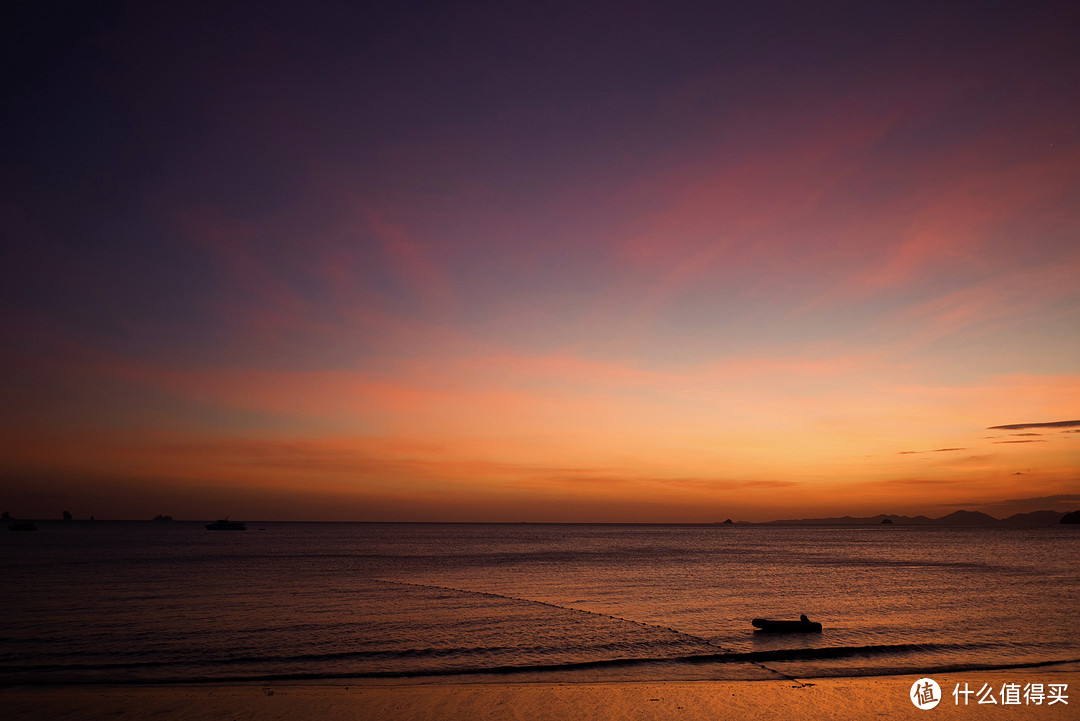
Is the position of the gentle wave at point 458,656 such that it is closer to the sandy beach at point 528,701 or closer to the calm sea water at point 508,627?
the calm sea water at point 508,627

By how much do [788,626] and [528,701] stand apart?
17489 millimetres

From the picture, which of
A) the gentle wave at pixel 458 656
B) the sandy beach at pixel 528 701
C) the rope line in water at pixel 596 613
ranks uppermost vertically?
the sandy beach at pixel 528 701

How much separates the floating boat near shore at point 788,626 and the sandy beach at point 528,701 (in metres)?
9.18

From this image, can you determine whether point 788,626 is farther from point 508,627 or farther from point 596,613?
point 508,627

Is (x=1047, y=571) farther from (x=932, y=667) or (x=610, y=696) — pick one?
(x=610, y=696)

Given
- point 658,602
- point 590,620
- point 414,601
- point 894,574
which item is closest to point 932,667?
point 590,620

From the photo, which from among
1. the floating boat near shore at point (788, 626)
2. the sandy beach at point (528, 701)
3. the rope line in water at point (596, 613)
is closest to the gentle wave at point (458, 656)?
the rope line in water at point (596, 613)

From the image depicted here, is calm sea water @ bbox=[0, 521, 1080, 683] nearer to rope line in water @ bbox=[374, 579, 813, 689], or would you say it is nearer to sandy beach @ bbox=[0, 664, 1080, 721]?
rope line in water @ bbox=[374, 579, 813, 689]

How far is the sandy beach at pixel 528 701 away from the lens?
657 inches

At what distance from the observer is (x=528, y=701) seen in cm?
1792

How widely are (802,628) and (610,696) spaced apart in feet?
51.6

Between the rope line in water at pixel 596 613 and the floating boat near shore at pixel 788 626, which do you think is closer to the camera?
the rope line in water at pixel 596 613

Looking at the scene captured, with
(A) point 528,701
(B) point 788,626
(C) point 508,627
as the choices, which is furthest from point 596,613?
(A) point 528,701

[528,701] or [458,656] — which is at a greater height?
[528,701]
